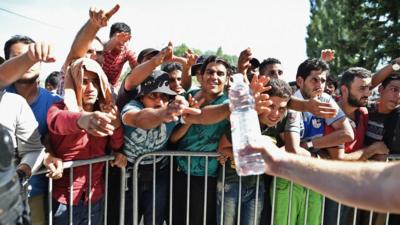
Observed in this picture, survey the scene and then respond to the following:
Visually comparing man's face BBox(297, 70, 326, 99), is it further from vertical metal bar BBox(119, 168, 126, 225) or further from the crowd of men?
vertical metal bar BBox(119, 168, 126, 225)

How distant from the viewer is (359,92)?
12.4ft

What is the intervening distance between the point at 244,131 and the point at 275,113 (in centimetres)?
122

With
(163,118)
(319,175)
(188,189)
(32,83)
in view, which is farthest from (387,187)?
(32,83)

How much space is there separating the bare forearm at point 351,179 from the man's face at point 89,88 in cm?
168

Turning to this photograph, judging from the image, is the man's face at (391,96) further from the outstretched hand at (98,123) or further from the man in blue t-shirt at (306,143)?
the outstretched hand at (98,123)

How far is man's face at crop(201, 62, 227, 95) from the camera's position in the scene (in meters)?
3.27

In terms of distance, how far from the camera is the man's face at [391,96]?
12.1 feet

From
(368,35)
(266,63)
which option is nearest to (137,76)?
(266,63)

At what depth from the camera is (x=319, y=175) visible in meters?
1.67

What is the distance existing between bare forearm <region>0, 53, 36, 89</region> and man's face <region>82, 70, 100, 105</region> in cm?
50

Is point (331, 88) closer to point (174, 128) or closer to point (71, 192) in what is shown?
point (174, 128)

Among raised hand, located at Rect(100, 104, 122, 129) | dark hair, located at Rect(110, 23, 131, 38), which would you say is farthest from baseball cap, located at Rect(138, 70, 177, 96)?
dark hair, located at Rect(110, 23, 131, 38)

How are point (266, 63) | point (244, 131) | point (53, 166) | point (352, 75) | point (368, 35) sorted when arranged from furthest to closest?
point (368, 35) < point (266, 63) < point (352, 75) < point (53, 166) < point (244, 131)

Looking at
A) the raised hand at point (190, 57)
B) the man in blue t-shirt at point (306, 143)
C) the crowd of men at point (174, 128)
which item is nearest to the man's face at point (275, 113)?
the crowd of men at point (174, 128)
